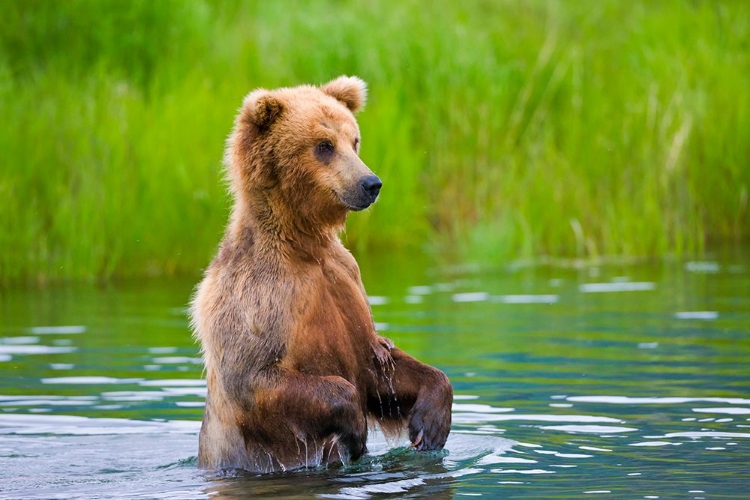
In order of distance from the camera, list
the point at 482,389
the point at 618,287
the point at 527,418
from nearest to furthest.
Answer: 1. the point at 527,418
2. the point at 482,389
3. the point at 618,287

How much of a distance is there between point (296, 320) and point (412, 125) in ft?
36.7

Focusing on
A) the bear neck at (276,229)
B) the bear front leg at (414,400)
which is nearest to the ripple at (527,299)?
the bear front leg at (414,400)

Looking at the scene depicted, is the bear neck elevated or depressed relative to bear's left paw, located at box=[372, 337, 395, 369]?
elevated

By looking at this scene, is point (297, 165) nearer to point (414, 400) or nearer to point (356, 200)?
point (356, 200)

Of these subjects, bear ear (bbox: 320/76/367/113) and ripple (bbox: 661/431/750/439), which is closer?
ripple (bbox: 661/431/750/439)

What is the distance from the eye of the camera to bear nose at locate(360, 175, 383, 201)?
599 cm

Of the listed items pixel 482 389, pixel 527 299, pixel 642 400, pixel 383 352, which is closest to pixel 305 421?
pixel 383 352

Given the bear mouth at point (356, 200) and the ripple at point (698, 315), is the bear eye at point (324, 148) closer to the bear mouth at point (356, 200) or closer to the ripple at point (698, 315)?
the bear mouth at point (356, 200)

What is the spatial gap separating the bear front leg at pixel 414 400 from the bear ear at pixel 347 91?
1234 millimetres

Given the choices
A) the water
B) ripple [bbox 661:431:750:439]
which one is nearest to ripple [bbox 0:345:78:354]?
the water

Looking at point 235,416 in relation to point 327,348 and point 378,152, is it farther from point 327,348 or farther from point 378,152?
point 378,152

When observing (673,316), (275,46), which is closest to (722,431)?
(673,316)

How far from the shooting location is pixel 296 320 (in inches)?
228

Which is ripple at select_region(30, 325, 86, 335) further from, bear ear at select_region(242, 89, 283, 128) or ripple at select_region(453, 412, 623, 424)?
bear ear at select_region(242, 89, 283, 128)
